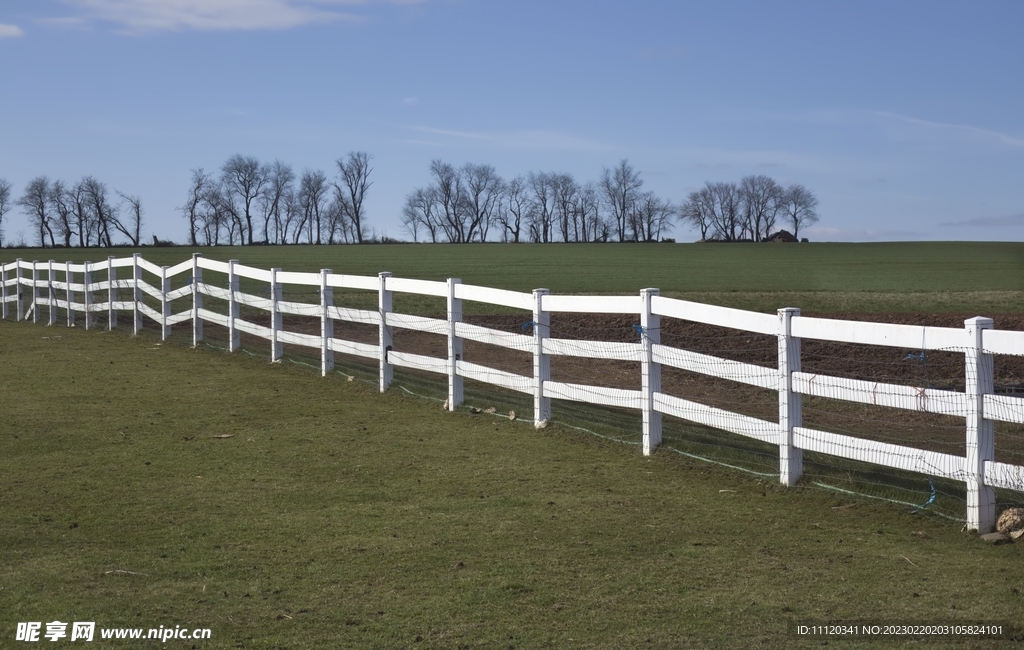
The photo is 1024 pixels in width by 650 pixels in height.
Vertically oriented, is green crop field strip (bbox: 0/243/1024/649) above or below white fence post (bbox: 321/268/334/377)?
below

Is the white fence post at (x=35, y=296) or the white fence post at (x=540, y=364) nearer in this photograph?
the white fence post at (x=540, y=364)

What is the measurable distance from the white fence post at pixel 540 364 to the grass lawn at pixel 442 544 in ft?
0.94

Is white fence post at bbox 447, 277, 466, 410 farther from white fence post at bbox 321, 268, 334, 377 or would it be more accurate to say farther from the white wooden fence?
white fence post at bbox 321, 268, 334, 377

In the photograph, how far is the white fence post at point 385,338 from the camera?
43.2 ft

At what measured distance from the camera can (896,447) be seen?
284 inches

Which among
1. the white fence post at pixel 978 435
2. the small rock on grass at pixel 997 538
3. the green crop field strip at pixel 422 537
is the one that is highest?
the white fence post at pixel 978 435

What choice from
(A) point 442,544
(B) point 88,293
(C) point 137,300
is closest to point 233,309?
(C) point 137,300

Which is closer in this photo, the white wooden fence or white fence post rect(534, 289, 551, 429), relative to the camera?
the white wooden fence

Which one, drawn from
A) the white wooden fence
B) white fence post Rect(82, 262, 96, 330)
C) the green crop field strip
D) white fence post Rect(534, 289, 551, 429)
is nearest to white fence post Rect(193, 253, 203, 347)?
the white wooden fence

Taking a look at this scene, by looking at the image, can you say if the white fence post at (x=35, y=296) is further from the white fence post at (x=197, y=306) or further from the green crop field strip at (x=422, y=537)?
the green crop field strip at (x=422, y=537)

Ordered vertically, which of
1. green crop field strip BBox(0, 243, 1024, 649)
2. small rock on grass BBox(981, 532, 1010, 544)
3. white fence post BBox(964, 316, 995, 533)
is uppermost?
white fence post BBox(964, 316, 995, 533)

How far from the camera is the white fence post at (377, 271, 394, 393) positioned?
43.2 ft

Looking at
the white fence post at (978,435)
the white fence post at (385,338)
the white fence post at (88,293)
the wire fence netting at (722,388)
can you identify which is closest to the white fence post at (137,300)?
the wire fence netting at (722,388)

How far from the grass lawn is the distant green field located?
1813 centimetres
